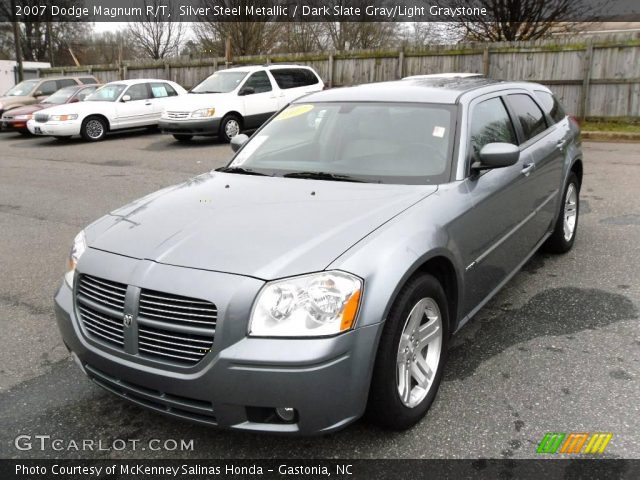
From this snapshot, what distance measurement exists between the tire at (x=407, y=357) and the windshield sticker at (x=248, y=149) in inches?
72.0

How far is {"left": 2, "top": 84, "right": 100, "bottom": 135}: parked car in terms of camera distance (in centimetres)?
1677

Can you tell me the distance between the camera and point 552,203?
4.74 metres

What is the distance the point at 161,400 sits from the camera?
2.43 metres

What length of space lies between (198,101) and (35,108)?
6.69 metres

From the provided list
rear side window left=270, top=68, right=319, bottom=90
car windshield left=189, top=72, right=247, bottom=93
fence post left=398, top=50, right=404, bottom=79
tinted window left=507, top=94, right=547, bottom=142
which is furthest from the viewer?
fence post left=398, top=50, right=404, bottom=79

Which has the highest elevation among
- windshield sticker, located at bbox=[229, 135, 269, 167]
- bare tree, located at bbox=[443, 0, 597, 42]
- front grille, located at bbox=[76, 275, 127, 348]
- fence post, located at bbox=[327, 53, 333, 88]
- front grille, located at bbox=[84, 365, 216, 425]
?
bare tree, located at bbox=[443, 0, 597, 42]

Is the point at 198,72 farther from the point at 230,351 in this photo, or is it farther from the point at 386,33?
the point at 230,351

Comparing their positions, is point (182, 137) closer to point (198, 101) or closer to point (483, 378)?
point (198, 101)

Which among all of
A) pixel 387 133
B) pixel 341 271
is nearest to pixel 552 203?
pixel 387 133

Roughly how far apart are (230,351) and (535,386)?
180 cm

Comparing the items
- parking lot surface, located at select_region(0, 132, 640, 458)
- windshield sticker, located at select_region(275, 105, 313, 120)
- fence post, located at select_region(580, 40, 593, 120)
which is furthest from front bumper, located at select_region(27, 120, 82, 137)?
fence post, located at select_region(580, 40, 593, 120)

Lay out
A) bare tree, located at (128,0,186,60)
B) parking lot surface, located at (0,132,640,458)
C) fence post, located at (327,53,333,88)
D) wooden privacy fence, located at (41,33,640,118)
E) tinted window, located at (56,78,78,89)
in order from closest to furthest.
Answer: parking lot surface, located at (0,132,640,458) → wooden privacy fence, located at (41,33,640,118) → fence post, located at (327,53,333,88) → tinted window, located at (56,78,78,89) → bare tree, located at (128,0,186,60)

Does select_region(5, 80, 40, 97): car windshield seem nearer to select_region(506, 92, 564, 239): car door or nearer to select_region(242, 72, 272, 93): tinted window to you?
select_region(242, 72, 272, 93): tinted window

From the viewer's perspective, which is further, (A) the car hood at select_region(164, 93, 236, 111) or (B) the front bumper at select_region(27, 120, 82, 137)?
(B) the front bumper at select_region(27, 120, 82, 137)
